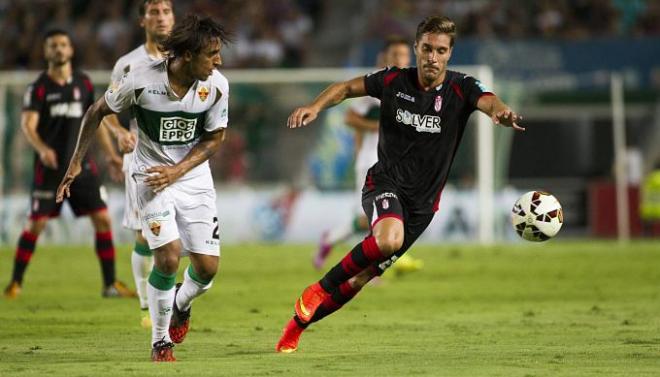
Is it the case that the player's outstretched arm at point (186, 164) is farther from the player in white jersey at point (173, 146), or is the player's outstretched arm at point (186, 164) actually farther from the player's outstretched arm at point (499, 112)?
the player's outstretched arm at point (499, 112)

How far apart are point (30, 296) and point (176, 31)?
6098 millimetres

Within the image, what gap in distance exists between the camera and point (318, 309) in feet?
27.8

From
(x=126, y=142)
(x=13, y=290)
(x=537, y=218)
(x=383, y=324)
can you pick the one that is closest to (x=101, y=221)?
(x=13, y=290)

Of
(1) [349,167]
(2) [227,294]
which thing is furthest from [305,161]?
(2) [227,294]

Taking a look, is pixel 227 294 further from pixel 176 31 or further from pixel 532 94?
pixel 532 94

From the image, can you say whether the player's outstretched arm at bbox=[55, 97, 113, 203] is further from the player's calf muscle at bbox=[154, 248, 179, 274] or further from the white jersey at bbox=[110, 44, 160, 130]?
the white jersey at bbox=[110, 44, 160, 130]

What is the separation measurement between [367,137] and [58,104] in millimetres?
3571

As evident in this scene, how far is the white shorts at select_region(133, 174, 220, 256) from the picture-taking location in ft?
26.7

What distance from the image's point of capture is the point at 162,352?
8.02 metres

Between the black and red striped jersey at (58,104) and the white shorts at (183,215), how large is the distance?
5034 mm

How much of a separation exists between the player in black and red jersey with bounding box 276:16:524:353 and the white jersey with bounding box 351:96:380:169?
542 centimetres

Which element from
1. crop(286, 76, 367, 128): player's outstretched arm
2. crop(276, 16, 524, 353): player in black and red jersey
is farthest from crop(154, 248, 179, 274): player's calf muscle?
crop(286, 76, 367, 128): player's outstretched arm

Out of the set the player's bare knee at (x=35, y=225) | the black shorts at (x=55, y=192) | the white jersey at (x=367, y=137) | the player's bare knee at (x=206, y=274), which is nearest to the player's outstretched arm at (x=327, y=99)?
the player's bare knee at (x=206, y=274)

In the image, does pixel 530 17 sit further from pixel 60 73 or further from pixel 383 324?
pixel 383 324
